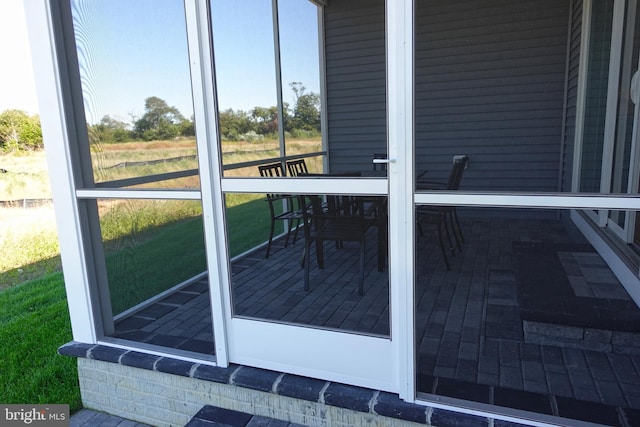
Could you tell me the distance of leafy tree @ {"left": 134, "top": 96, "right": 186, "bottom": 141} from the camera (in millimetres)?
2438

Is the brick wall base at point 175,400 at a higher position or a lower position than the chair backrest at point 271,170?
lower

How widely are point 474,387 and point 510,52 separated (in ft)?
13.6

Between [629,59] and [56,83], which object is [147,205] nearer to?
[56,83]

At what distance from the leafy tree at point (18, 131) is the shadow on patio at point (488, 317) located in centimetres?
614

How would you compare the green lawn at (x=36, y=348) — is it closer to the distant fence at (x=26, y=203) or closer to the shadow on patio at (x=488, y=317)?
the shadow on patio at (x=488, y=317)

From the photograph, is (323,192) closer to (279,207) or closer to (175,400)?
(175,400)

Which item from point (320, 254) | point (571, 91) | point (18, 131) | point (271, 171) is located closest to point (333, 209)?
point (320, 254)

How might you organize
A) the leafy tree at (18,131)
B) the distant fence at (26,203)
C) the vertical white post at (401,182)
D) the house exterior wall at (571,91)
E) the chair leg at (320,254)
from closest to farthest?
the vertical white post at (401,182) → the chair leg at (320,254) → the house exterior wall at (571,91) → the distant fence at (26,203) → the leafy tree at (18,131)

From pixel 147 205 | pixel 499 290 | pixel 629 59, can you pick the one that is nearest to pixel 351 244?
pixel 499 290

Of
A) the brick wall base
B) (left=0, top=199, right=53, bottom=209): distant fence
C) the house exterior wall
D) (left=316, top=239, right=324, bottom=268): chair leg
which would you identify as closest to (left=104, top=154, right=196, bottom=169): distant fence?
the brick wall base

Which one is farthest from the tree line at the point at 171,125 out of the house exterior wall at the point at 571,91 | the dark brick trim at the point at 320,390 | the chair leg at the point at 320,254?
the house exterior wall at the point at 571,91

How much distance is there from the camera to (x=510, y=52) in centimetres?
490

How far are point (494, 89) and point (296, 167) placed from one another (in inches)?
96.7

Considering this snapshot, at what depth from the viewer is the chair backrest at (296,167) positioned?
448 centimetres
